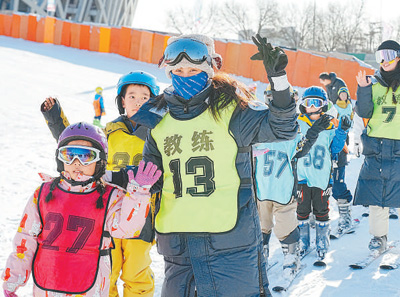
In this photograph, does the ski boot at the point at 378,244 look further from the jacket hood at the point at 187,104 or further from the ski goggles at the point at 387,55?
the jacket hood at the point at 187,104

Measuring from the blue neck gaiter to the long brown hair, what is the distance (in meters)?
0.07

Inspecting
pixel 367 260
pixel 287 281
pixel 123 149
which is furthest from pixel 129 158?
pixel 367 260

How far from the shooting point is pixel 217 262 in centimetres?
265

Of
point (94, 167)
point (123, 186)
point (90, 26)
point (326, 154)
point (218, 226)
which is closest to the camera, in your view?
point (218, 226)

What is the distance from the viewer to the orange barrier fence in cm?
2314

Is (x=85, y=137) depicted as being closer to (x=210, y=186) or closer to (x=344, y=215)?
(x=210, y=186)

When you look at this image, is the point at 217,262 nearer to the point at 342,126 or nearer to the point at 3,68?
the point at 342,126

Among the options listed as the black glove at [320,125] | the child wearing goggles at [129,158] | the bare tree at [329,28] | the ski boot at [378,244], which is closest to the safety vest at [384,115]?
the black glove at [320,125]

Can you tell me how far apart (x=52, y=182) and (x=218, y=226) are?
0.99 meters

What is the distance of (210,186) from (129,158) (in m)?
1.16

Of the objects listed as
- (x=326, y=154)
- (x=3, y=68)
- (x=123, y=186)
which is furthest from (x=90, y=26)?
(x=123, y=186)

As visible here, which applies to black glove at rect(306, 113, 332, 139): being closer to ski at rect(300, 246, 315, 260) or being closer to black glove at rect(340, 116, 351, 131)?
black glove at rect(340, 116, 351, 131)

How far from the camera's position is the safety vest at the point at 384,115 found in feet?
16.8

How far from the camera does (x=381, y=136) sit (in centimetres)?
518
